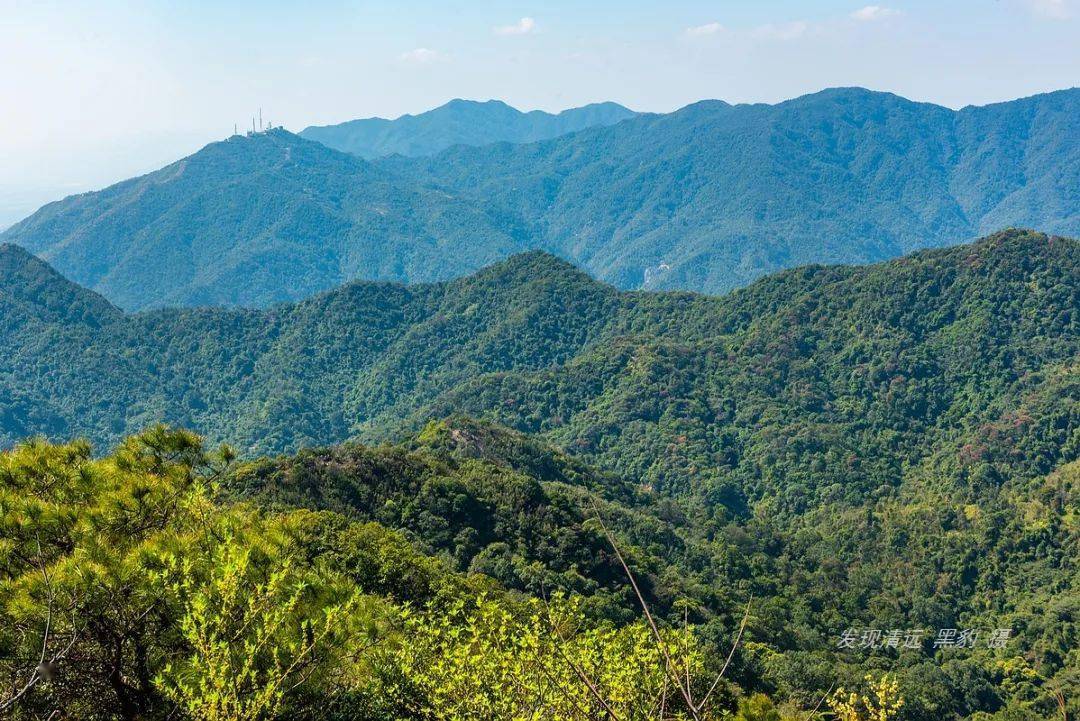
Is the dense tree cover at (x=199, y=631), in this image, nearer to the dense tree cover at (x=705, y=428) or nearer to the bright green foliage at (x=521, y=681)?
the bright green foliage at (x=521, y=681)

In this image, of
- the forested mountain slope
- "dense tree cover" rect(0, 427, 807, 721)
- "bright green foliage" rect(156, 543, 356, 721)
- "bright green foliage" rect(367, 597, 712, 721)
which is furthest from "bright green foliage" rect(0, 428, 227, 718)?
the forested mountain slope

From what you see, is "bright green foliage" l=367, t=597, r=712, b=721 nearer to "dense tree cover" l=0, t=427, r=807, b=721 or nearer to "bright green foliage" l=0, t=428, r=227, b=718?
"dense tree cover" l=0, t=427, r=807, b=721

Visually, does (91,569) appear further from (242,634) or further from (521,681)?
(521,681)

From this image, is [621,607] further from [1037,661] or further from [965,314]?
[965,314]

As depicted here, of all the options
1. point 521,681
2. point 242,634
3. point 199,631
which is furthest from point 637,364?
point 199,631

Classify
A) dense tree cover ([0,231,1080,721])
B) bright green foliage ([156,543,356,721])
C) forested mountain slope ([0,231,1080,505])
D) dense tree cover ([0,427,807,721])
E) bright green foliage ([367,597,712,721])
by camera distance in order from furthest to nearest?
forested mountain slope ([0,231,1080,505])
dense tree cover ([0,231,1080,721])
bright green foliage ([367,597,712,721])
dense tree cover ([0,427,807,721])
bright green foliage ([156,543,356,721])

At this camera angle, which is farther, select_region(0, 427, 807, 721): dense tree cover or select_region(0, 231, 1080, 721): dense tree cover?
select_region(0, 231, 1080, 721): dense tree cover

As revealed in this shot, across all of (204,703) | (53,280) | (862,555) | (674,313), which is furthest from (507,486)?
(53,280)

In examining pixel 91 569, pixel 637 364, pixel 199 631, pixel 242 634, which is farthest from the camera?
pixel 637 364
